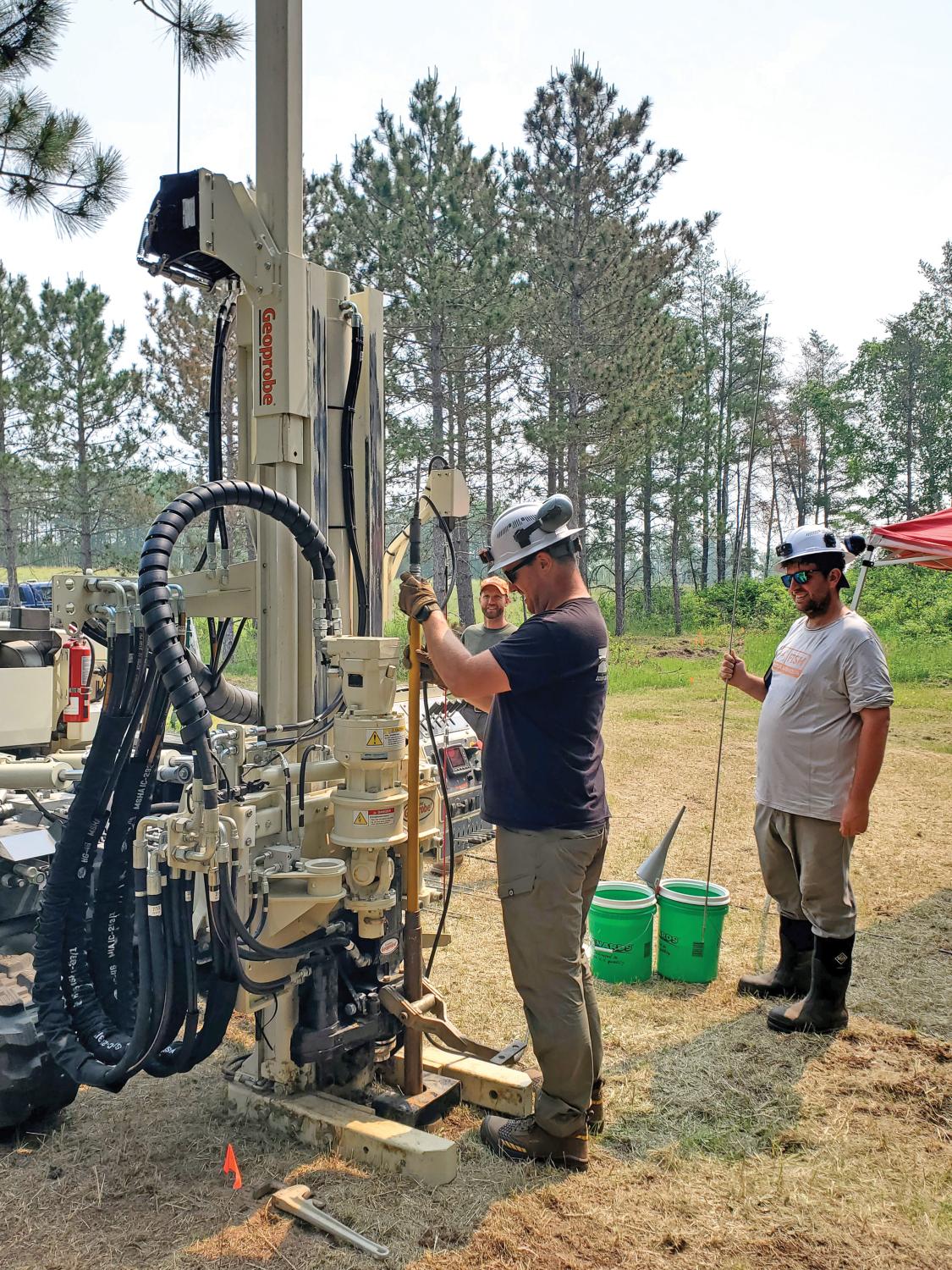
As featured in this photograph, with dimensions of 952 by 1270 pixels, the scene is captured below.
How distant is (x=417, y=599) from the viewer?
3.02 m

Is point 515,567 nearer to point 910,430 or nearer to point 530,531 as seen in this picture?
point 530,531

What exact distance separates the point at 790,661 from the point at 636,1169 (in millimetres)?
Result: 2147

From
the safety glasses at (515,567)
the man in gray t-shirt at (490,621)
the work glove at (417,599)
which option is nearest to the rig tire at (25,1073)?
the work glove at (417,599)

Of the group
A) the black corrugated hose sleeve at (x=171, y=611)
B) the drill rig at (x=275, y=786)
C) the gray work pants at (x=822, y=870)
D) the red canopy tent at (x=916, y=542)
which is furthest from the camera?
the red canopy tent at (x=916, y=542)

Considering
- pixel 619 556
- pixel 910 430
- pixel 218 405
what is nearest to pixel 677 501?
pixel 619 556

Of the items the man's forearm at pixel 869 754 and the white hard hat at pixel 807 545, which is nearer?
the man's forearm at pixel 869 754

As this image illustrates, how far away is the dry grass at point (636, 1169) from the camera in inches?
100.0

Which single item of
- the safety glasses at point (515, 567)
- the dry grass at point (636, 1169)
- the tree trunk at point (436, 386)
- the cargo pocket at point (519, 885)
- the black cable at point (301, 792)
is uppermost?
the tree trunk at point (436, 386)

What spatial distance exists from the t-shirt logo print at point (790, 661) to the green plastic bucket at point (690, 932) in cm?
105

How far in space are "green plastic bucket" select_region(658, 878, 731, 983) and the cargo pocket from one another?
5.54 ft

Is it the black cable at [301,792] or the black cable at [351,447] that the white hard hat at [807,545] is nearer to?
the black cable at [351,447]

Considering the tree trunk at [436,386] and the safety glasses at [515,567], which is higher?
the tree trunk at [436,386]

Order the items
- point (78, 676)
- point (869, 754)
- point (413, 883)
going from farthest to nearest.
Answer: point (78, 676), point (869, 754), point (413, 883)

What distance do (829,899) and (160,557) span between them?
2.95 m
